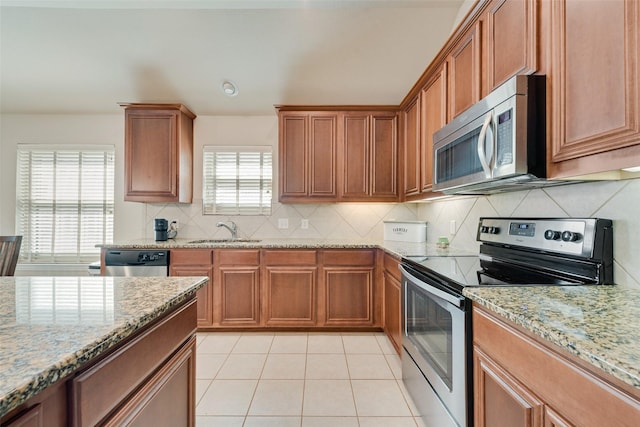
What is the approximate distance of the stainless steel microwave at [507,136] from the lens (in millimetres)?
1201

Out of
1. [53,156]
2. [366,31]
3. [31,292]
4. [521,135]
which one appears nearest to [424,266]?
[521,135]

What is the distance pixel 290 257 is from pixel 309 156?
43.5 inches

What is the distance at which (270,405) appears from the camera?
1790mm

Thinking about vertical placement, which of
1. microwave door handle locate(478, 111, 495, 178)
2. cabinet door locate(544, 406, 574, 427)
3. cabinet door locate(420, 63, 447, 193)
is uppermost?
cabinet door locate(420, 63, 447, 193)

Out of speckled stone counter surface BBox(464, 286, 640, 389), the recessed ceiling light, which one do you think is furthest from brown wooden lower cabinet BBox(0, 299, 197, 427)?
the recessed ceiling light

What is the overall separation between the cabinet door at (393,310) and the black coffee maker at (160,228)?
240cm

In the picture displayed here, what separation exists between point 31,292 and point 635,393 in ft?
5.65

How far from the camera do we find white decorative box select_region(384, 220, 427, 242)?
289 centimetres

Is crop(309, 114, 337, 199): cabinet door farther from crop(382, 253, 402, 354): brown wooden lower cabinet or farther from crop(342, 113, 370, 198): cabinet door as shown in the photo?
crop(382, 253, 402, 354): brown wooden lower cabinet

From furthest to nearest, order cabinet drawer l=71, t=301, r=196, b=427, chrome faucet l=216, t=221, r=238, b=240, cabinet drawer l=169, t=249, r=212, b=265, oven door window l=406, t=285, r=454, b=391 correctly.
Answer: chrome faucet l=216, t=221, r=238, b=240 → cabinet drawer l=169, t=249, r=212, b=265 → oven door window l=406, t=285, r=454, b=391 → cabinet drawer l=71, t=301, r=196, b=427

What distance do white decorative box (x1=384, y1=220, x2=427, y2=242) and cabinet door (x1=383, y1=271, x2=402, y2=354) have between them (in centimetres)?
51

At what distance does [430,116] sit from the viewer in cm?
241

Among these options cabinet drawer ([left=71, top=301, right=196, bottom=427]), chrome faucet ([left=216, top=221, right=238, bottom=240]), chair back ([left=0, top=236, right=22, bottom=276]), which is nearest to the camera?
cabinet drawer ([left=71, top=301, right=196, bottom=427])

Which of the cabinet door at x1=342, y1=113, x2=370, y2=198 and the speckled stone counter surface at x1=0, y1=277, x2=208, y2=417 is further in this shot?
the cabinet door at x1=342, y1=113, x2=370, y2=198
